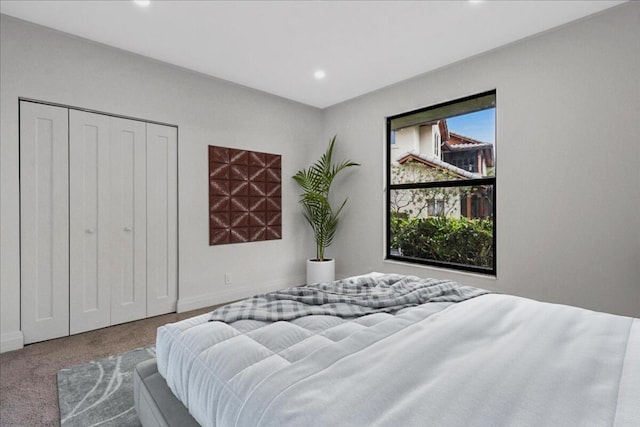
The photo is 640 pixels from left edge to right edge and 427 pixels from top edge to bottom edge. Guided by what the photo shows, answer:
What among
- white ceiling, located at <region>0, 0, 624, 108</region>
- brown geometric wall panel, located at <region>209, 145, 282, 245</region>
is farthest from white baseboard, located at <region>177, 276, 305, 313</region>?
white ceiling, located at <region>0, 0, 624, 108</region>

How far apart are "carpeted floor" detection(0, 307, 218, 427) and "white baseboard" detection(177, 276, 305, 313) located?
160mm

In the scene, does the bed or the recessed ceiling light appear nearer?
the bed

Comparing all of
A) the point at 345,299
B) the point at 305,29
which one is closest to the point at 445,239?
the point at 345,299

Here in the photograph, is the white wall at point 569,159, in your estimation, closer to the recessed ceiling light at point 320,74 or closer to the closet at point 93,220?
the recessed ceiling light at point 320,74

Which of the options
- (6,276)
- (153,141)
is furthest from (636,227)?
(6,276)

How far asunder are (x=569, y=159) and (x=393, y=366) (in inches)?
100

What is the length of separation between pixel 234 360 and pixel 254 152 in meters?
3.20

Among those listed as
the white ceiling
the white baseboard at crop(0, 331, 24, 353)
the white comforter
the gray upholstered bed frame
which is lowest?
the white baseboard at crop(0, 331, 24, 353)

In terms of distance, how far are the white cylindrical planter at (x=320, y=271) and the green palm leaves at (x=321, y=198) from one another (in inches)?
5.5

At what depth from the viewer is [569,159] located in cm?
261

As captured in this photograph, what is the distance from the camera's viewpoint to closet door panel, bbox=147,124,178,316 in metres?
3.23

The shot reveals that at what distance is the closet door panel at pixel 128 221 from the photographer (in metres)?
3.02

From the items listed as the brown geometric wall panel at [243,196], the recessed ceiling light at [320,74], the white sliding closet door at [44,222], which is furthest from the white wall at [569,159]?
the white sliding closet door at [44,222]

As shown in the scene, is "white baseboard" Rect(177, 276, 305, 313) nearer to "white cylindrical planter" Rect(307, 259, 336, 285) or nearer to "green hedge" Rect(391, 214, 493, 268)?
"white cylindrical planter" Rect(307, 259, 336, 285)
